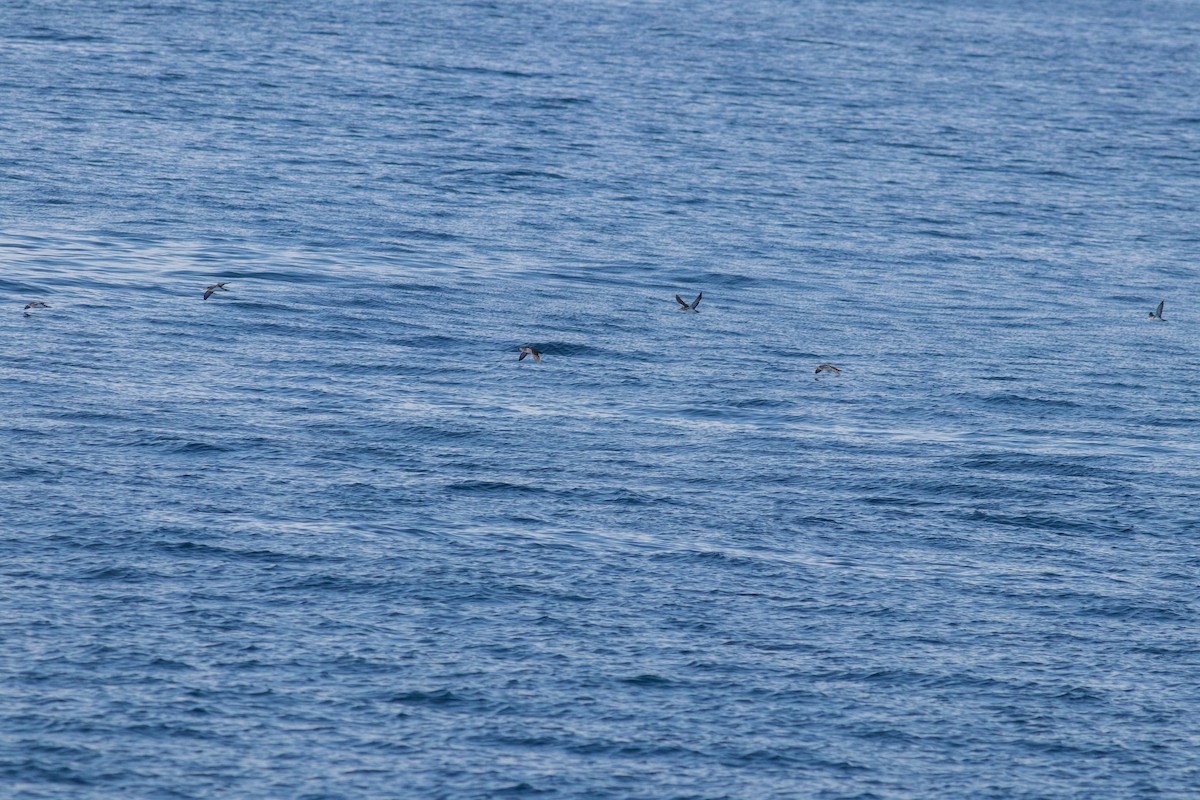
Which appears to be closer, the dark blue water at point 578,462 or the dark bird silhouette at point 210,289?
the dark blue water at point 578,462

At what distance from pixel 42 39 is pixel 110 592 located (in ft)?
240

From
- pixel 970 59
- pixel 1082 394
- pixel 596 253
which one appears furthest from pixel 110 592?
pixel 970 59

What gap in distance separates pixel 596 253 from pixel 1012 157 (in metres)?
32.9

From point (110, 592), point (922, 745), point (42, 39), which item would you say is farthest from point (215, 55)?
point (922, 745)

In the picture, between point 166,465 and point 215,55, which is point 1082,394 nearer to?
point 166,465

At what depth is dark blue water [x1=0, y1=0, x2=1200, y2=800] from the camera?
2514 cm

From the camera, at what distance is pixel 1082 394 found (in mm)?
44375

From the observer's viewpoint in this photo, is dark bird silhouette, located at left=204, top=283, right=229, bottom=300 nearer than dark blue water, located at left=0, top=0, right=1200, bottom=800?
No

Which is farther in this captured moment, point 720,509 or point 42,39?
point 42,39

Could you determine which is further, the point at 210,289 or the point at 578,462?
the point at 210,289

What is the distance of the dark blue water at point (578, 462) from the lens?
25141 mm

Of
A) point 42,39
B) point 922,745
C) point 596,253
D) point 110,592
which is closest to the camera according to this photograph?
point 922,745

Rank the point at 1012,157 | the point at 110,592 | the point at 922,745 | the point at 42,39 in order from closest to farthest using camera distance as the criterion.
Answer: the point at 922,745, the point at 110,592, the point at 1012,157, the point at 42,39

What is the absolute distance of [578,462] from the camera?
36438mm
